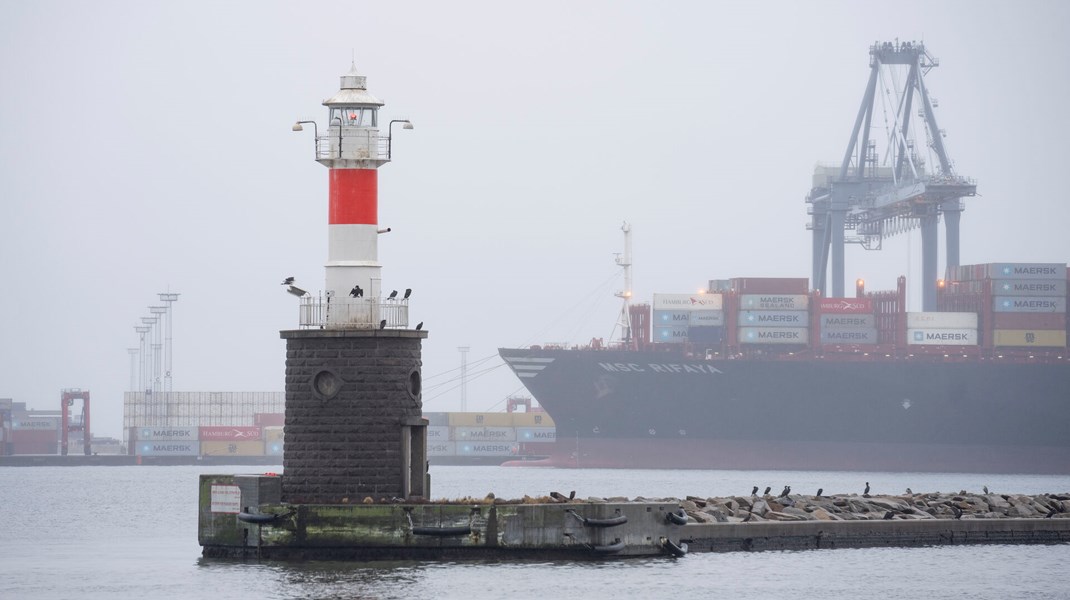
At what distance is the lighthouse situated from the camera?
86.3 ft

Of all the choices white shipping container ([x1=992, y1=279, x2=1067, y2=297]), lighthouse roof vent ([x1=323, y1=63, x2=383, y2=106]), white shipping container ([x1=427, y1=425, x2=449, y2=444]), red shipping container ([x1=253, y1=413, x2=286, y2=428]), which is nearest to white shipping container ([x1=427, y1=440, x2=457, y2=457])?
white shipping container ([x1=427, y1=425, x2=449, y2=444])

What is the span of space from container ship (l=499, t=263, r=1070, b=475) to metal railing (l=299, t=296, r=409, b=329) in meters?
63.1

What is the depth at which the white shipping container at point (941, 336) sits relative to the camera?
89.0 meters

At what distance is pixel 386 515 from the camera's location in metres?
25.9

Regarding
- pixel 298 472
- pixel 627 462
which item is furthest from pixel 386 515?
pixel 627 462

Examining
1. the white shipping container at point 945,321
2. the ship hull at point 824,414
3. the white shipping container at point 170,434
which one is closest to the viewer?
the white shipping container at point 945,321

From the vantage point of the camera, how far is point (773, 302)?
3506 inches

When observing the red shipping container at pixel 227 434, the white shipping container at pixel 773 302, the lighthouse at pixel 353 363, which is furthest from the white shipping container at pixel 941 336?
the lighthouse at pixel 353 363

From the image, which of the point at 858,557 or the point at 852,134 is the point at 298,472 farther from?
the point at 852,134

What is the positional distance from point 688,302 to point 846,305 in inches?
339

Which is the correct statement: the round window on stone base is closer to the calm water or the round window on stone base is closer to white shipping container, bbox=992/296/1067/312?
the calm water

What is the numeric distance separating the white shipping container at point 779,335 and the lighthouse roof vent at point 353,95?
63191 mm

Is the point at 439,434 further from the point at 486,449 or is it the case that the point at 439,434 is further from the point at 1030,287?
the point at 1030,287

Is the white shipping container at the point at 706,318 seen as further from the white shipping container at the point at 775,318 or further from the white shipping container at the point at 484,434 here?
the white shipping container at the point at 484,434
